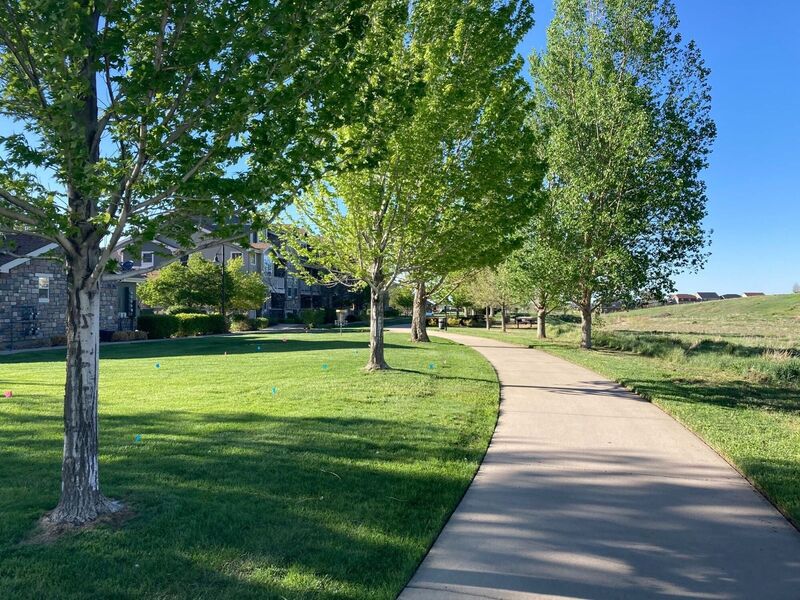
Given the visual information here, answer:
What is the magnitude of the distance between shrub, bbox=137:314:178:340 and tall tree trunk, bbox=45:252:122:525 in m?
27.7

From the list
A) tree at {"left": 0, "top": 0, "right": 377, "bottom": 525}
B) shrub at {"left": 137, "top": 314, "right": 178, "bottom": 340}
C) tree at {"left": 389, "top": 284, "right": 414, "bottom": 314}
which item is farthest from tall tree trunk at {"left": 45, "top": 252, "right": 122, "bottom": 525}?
tree at {"left": 389, "top": 284, "right": 414, "bottom": 314}

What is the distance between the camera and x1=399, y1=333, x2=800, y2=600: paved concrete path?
3.62 meters

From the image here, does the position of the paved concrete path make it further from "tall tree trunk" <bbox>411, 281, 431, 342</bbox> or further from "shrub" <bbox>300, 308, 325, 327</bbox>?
"shrub" <bbox>300, 308, 325, 327</bbox>

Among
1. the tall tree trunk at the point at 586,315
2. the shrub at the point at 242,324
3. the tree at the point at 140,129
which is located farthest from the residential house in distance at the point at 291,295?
the tree at the point at 140,129

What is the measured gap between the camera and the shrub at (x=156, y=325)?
3036cm

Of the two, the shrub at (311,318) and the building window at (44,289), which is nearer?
the building window at (44,289)

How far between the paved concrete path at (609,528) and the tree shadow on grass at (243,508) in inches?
12.5

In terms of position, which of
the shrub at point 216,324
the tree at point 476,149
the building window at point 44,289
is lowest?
the shrub at point 216,324

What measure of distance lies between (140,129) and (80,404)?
2157 millimetres

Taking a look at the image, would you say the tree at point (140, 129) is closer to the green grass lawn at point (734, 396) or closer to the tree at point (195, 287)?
the green grass lawn at point (734, 396)

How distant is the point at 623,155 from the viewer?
21.1 m

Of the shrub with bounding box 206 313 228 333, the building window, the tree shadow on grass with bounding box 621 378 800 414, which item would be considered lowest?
the tree shadow on grass with bounding box 621 378 800 414

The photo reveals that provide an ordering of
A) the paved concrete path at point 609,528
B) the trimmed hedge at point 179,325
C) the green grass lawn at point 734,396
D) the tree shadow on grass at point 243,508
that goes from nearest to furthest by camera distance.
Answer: the tree shadow on grass at point 243,508 < the paved concrete path at point 609,528 < the green grass lawn at point 734,396 < the trimmed hedge at point 179,325

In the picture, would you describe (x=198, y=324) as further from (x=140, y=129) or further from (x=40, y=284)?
(x=140, y=129)
